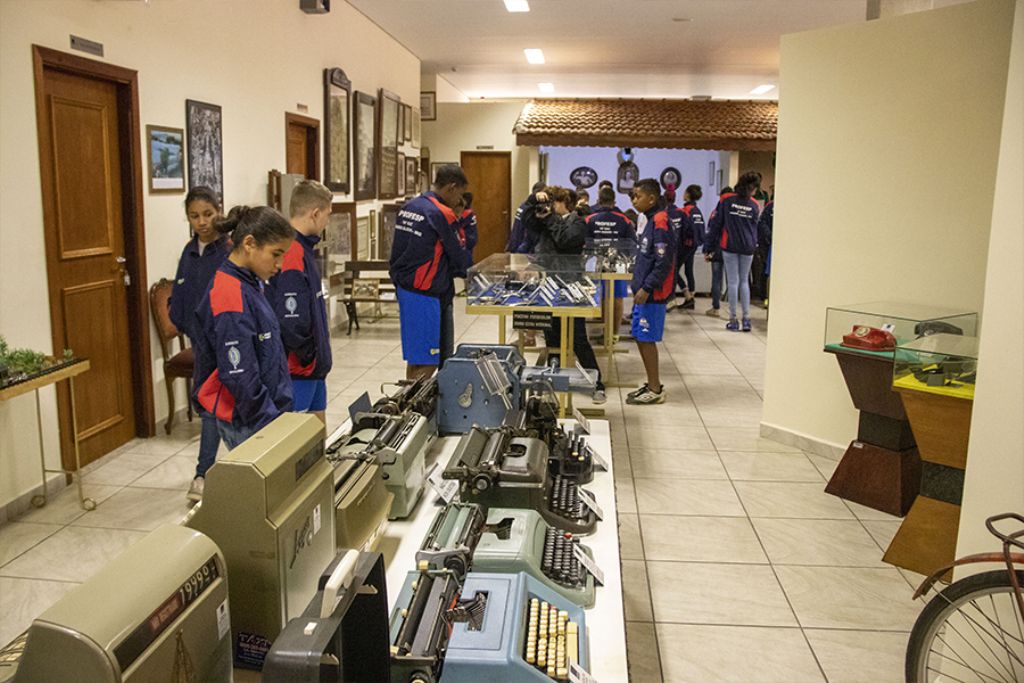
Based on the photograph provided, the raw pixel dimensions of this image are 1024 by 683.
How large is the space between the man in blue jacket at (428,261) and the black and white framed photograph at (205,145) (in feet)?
5.47

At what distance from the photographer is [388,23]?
10617 mm

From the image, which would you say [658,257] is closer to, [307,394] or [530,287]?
[530,287]

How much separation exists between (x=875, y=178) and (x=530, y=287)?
7.18ft

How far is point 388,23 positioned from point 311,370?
7752 millimetres

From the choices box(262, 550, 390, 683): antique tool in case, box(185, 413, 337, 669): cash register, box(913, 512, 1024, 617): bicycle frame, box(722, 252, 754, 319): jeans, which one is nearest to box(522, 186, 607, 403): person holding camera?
box(722, 252, 754, 319): jeans

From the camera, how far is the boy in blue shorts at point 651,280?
6.60 meters

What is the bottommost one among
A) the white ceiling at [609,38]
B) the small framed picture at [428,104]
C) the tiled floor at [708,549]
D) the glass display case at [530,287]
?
the tiled floor at [708,549]

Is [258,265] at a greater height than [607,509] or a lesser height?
greater

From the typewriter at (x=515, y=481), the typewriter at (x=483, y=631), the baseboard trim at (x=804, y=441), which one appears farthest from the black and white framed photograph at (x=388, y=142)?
the typewriter at (x=483, y=631)

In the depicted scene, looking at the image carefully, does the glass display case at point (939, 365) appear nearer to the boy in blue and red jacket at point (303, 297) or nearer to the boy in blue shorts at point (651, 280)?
the boy in blue and red jacket at point (303, 297)

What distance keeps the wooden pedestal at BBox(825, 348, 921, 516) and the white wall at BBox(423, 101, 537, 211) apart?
1111 centimetres

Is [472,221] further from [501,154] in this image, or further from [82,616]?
[501,154]

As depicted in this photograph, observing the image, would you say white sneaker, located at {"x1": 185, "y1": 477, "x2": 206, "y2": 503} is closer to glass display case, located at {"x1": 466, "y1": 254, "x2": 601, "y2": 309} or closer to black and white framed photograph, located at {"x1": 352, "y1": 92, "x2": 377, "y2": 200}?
glass display case, located at {"x1": 466, "y1": 254, "x2": 601, "y2": 309}

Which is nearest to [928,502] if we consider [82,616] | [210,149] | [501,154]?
[82,616]
